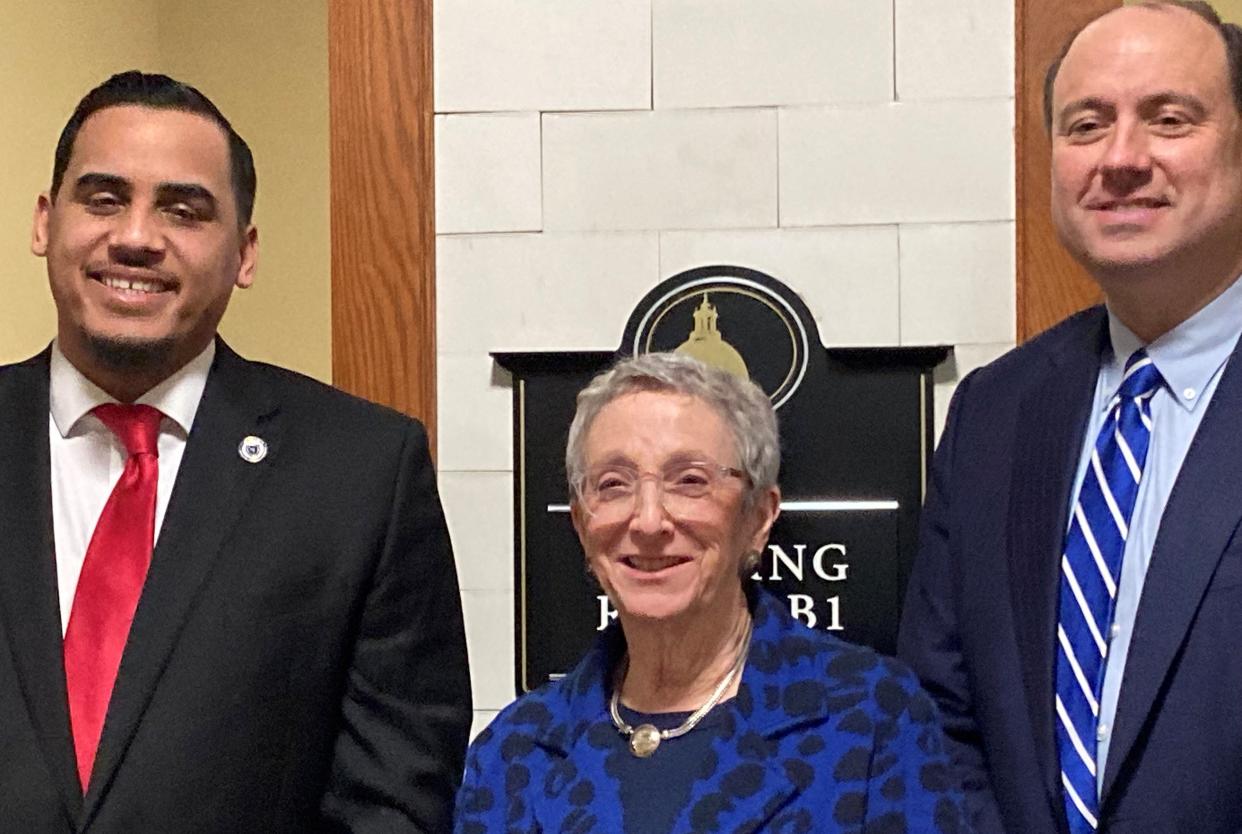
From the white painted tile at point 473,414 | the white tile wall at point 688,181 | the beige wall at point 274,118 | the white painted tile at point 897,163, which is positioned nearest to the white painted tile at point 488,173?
the white tile wall at point 688,181

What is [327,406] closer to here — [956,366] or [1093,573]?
[1093,573]

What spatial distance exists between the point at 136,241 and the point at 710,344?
1.00 m

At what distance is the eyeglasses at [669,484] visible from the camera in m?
1.66

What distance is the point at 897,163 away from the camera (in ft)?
7.95

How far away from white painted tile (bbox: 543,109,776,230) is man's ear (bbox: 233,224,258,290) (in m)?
0.70

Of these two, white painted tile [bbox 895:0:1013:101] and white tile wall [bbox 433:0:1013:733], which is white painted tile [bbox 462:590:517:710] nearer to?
white tile wall [bbox 433:0:1013:733]

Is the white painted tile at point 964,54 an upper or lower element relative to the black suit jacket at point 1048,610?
upper

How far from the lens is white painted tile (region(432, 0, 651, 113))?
2473 mm

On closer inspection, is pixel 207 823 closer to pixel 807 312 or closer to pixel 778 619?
pixel 778 619

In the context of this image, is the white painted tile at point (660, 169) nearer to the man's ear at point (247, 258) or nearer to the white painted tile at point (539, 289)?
the white painted tile at point (539, 289)

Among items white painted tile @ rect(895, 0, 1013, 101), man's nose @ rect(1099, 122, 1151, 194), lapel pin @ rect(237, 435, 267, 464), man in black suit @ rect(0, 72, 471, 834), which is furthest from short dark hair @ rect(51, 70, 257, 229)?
white painted tile @ rect(895, 0, 1013, 101)

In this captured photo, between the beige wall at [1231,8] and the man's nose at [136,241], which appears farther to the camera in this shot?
the beige wall at [1231,8]

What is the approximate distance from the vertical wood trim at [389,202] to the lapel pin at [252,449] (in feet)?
2.44

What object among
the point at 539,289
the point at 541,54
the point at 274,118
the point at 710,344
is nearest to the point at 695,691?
the point at 710,344
